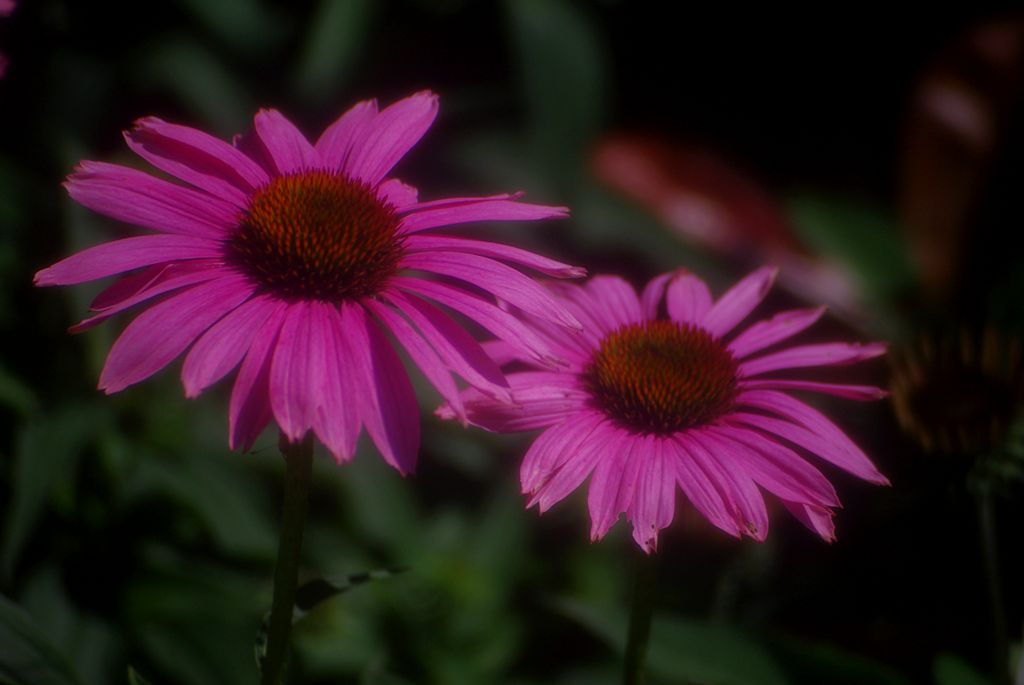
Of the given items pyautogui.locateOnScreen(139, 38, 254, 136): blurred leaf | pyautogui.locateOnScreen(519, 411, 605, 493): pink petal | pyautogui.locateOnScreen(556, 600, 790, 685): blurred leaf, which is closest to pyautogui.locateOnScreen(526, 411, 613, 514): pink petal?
pyautogui.locateOnScreen(519, 411, 605, 493): pink petal

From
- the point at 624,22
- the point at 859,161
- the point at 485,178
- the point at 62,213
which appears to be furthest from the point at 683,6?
the point at 62,213

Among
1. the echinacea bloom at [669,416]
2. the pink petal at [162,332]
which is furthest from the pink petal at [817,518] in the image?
the pink petal at [162,332]

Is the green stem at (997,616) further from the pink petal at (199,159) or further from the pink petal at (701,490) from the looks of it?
the pink petal at (199,159)

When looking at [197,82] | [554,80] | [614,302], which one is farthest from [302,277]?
[554,80]

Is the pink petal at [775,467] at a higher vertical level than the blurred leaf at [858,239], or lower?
lower

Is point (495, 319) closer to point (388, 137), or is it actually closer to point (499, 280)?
point (499, 280)

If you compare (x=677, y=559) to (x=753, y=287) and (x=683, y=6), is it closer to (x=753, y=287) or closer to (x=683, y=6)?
(x=753, y=287)

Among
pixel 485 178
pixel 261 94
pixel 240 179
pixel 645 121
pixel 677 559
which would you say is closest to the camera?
pixel 240 179
